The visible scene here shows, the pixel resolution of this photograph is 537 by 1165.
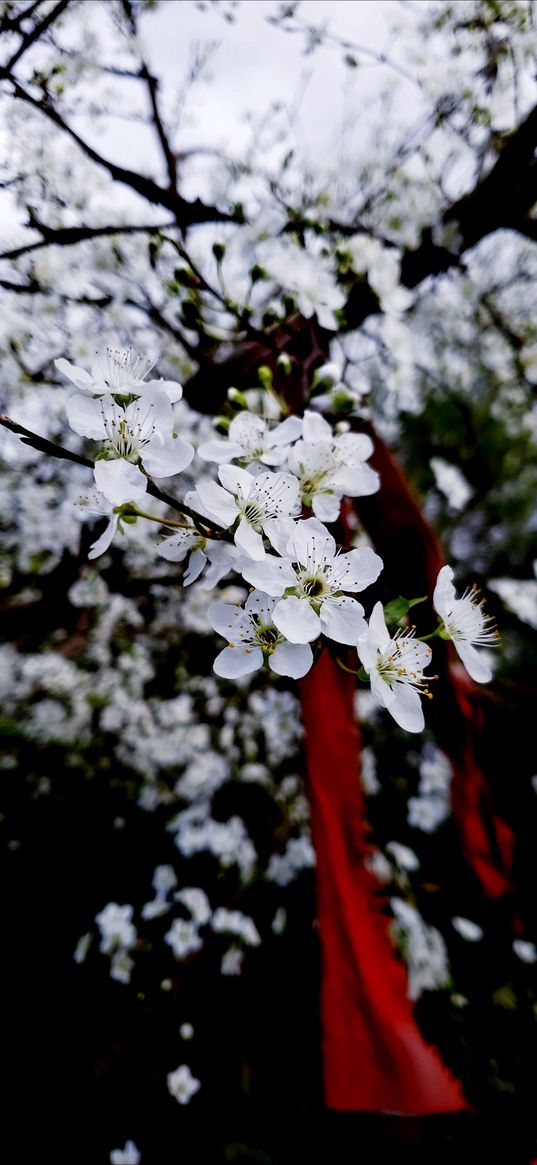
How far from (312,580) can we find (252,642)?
11cm

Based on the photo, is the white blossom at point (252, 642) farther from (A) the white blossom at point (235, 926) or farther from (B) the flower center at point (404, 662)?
(A) the white blossom at point (235, 926)

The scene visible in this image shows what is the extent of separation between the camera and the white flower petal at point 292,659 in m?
0.56

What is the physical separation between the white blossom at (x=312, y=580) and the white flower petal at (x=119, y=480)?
142 mm

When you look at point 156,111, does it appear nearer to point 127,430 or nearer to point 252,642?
point 127,430

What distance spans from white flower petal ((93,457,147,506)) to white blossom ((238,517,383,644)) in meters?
0.14

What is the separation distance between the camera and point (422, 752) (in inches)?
134

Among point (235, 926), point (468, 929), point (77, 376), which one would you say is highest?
point (77, 376)

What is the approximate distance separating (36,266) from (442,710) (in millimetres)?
1752

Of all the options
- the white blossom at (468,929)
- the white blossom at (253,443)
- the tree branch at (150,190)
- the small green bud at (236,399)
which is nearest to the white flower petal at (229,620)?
the white blossom at (253,443)

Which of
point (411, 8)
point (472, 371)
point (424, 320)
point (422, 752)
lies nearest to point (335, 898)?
point (422, 752)

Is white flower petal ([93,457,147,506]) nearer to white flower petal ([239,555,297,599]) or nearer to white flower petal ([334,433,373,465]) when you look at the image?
white flower petal ([239,555,297,599])

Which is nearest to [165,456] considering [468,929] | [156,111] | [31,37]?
[31,37]

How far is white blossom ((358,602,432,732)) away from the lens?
1.90 ft

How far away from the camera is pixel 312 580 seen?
0.62 m
